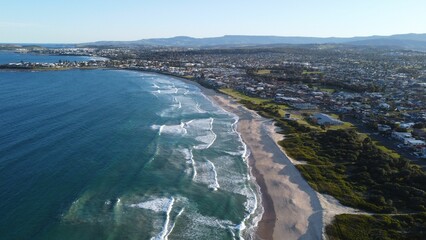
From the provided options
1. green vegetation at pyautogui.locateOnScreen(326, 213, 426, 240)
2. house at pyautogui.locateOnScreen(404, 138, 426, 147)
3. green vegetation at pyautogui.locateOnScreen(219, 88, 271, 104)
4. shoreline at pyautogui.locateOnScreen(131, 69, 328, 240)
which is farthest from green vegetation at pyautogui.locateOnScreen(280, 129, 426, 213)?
green vegetation at pyautogui.locateOnScreen(219, 88, 271, 104)

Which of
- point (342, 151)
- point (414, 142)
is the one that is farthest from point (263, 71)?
point (342, 151)

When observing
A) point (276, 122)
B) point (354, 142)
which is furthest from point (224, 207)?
point (276, 122)

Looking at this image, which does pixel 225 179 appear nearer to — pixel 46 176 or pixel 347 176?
pixel 347 176

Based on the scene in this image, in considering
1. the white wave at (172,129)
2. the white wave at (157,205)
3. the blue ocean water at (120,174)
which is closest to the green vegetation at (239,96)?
the blue ocean water at (120,174)

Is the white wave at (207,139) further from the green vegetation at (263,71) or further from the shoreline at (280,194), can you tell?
the green vegetation at (263,71)

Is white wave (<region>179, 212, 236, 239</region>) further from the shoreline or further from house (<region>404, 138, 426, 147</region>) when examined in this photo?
house (<region>404, 138, 426, 147</region>)

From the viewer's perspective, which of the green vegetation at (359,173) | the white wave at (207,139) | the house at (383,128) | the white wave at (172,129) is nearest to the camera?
the green vegetation at (359,173)

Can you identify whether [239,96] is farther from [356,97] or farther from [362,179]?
[362,179]
